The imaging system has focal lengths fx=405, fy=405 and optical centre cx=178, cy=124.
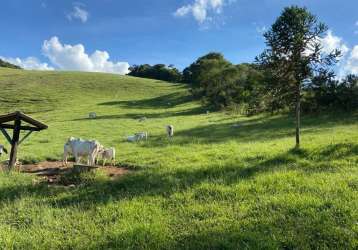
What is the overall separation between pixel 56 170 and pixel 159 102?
54149mm

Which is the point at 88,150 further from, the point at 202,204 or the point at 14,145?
the point at 202,204

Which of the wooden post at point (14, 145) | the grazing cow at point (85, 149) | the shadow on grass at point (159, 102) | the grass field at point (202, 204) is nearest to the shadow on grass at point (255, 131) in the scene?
the grass field at point (202, 204)

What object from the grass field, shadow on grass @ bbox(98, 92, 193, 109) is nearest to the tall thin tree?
the grass field

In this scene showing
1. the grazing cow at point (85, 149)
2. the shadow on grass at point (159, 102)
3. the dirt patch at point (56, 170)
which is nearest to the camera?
the dirt patch at point (56, 170)

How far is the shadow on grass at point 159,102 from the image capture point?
2539 inches

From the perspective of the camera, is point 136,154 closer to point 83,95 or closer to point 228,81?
point 228,81

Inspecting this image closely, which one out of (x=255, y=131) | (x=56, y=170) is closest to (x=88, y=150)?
(x=56, y=170)

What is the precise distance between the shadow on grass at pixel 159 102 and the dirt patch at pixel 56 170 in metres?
44.6

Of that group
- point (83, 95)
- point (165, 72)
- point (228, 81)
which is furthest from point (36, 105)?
point (165, 72)

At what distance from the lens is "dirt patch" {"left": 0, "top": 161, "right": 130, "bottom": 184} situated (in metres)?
13.4

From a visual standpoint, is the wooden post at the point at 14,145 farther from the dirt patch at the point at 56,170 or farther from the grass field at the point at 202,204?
the grass field at the point at 202,204

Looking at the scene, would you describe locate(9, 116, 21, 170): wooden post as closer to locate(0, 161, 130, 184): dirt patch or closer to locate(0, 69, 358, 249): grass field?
locate(0, 161, 130, 184): dirt patch

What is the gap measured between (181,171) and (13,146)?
674 cm

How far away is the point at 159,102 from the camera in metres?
69.9
